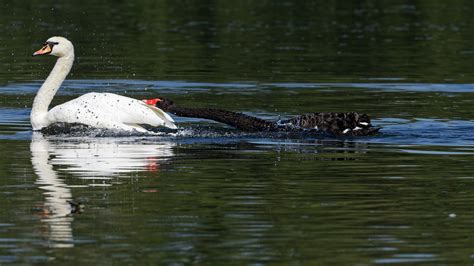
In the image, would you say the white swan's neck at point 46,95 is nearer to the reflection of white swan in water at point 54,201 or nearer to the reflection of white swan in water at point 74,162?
the reflection of white swan in water at point 74,162

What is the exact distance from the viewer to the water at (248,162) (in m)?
10.3

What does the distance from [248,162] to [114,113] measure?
3.06m

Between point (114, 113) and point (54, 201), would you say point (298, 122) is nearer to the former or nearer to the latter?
point (114, 113)

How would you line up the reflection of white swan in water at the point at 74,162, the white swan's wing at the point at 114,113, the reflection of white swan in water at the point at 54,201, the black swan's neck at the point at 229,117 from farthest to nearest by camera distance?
the black swan's neck at the point at 229,117
the white swan's wing at the point at 114,113
the reflection of white swan in water at the point at 74,162
the reflection of white swan in water at the point at 54,201

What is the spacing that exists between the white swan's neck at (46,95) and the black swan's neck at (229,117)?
6.13ft

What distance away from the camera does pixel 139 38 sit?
108ft

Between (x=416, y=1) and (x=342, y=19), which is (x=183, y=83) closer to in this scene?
(x=342, y=19)

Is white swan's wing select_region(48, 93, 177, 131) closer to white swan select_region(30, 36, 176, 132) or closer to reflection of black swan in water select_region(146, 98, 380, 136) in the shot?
white swan select_region(30, 36, 176, 132)

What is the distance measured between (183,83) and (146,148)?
7763 millimetres

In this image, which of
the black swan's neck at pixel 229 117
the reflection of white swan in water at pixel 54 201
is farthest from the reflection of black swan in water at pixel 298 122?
the reflection of white swan in water at pixel 54 201

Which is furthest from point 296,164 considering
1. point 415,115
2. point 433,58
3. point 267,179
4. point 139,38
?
point 139,38

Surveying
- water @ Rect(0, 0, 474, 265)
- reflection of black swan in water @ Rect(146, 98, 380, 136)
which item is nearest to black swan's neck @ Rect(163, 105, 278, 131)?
reflection of black swan in water @ Rect(146, 98, 380, 136)

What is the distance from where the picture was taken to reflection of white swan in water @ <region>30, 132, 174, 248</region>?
11.4 meters

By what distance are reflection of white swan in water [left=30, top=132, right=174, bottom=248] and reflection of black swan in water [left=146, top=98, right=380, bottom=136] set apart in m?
0.94
